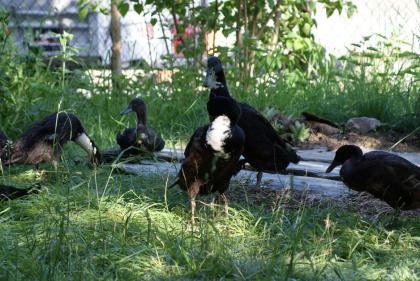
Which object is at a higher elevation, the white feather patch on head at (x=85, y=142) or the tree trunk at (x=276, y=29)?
the tree trunk at (x=276, y=29)

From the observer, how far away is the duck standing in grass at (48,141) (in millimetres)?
5656

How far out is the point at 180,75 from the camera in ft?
28.2

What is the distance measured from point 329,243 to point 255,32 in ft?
19.6

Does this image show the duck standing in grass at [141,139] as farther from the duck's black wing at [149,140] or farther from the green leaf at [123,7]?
the green leaf at [123,7]

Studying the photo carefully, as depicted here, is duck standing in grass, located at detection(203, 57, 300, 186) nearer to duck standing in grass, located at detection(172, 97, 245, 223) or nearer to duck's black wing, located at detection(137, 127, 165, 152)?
duck standing in grass, located at detection(172, 97, 245, 223)

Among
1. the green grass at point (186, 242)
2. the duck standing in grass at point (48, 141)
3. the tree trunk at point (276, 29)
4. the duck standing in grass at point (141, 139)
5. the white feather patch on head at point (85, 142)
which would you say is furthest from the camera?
the tree trunk at point (276, 29)

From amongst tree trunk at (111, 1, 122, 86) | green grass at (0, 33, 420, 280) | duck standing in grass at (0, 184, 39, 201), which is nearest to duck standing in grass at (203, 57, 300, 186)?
green grass at (0, 33, 420, 280)

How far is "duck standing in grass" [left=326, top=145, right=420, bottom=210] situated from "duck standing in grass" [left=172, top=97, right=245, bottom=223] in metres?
0.71

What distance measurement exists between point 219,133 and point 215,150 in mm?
101

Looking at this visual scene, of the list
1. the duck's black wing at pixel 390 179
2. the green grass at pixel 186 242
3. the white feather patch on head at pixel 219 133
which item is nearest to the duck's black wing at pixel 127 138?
the green grass at pixel 186 242

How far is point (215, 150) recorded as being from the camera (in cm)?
425

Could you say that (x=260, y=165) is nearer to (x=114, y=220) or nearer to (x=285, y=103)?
(x=114, y=220)

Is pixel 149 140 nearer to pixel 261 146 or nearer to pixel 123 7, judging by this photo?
pixel 261 146

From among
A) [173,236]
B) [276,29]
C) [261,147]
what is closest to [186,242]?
[173,236]
